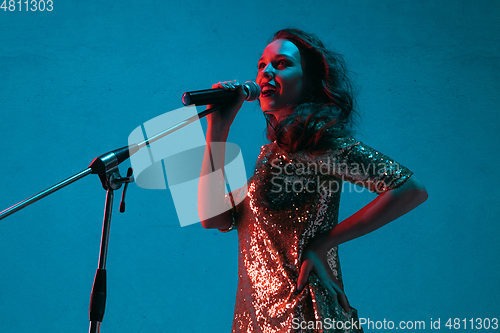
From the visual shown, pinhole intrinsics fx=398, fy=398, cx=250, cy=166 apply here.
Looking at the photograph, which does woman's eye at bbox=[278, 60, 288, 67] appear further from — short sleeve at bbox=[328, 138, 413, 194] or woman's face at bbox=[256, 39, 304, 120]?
short sleeve at bbox=[328, 138, 413, 194]

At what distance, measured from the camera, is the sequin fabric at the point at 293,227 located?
778 mm

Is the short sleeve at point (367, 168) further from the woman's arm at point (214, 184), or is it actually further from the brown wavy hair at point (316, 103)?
Answer: the woman's arm at point (214, 184)

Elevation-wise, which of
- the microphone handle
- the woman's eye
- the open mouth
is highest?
the woman's eye

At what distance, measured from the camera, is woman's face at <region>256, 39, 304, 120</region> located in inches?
37.3

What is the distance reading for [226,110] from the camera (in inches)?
32.9

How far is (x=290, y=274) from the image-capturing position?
2.65ft

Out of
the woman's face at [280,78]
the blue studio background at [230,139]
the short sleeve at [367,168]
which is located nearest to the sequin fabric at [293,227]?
the short sleeve at [367,168]

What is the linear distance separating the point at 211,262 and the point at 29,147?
940 millimetres

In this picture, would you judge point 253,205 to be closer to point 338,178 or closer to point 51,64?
point 338,178

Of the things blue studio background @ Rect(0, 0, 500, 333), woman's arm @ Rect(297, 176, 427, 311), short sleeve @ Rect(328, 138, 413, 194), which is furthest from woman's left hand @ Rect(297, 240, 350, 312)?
blue studio background @ Rect(0, 0, 500, 333)

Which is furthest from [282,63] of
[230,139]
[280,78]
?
[230,139]

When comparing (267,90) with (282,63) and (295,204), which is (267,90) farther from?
(295,204)

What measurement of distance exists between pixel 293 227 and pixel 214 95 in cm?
32

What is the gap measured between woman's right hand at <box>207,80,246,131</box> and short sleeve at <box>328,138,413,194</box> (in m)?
0.22
